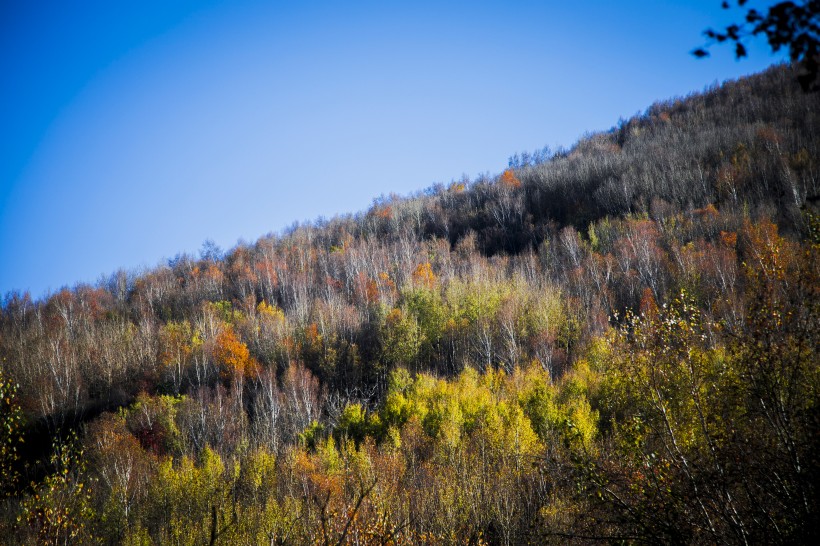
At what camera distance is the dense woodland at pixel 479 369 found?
24.6 feet

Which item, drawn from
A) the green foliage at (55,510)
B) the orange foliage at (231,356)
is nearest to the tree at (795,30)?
the green foliage at (55,510)

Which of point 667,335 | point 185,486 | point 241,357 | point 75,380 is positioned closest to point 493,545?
point 667,335

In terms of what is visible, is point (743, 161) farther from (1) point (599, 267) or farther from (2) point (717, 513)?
(2) point (717, 513)

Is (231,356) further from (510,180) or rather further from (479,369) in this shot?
(510,180)

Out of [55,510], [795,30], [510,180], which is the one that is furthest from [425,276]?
[795,30]

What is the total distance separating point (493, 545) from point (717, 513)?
1533cm

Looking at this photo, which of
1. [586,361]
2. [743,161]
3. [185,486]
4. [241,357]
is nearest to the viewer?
[185,486]

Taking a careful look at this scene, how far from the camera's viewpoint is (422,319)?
183ft

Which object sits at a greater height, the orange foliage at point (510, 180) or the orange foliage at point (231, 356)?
the orange foliage at point (510, 180)

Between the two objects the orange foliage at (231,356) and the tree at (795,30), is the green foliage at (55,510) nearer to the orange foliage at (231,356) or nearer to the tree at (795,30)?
the tree at (795,30)

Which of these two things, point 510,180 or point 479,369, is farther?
point 510,180

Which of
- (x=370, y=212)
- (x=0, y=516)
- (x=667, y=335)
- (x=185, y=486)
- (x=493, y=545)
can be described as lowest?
(x=493, y=545)

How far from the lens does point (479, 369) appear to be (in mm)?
48094

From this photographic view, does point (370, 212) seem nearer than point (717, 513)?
No
